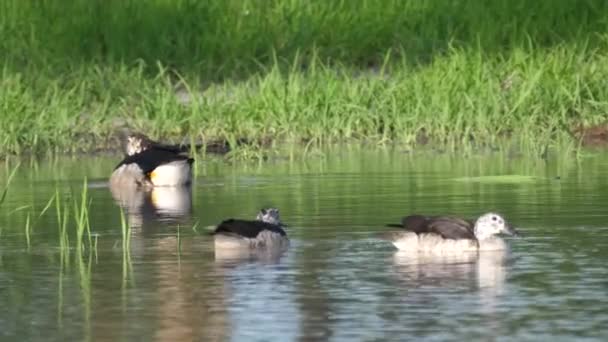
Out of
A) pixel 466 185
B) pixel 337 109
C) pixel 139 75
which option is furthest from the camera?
pixel 139 75

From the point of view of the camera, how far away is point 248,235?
12297 millimetres

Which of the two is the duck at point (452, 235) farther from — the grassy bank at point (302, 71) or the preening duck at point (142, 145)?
the grassy bank at point (302, 71)

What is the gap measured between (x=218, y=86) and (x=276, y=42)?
1199mm

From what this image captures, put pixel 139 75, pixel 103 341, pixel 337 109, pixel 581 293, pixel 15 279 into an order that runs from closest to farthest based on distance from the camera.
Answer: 1. pixel 103 341
2. pixel 581 293
3. pixel 15 279
4. pixel 337 109
5. pixel 139 75

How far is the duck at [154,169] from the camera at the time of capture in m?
16.9

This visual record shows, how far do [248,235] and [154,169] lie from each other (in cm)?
512

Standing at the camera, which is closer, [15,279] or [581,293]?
[581,293]

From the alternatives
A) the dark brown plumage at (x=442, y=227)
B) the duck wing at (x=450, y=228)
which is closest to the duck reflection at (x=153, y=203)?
the dark brown plumage at (x=442, y=227)

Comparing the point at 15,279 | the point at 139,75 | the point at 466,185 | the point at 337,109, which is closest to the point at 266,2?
the point at 139,75

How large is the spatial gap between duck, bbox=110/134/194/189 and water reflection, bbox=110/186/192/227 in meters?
0.07

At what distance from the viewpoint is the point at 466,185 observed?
15844mm

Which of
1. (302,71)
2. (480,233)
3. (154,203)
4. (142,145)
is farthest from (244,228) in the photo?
(302,71)

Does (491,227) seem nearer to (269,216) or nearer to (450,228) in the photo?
(450,228)

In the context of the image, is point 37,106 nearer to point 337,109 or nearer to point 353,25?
point 337,109
